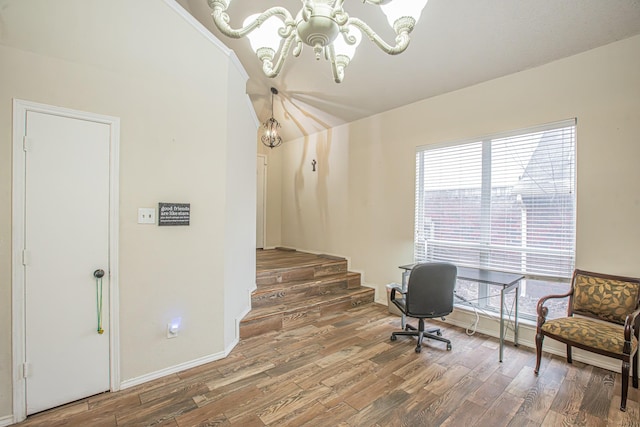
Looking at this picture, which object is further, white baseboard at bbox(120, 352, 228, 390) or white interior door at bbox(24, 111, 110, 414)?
white baseboard at bbox(120, 352, 228, 390)

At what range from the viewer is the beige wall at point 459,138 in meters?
2.48

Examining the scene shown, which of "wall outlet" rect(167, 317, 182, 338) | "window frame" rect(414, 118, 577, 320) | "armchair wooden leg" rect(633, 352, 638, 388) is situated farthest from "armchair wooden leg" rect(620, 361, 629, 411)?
"wall outlet" rect(167, 317, 182, 338)

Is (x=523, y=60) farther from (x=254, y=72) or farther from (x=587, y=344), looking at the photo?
(x=254, y=72)

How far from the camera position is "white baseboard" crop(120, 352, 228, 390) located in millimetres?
2237

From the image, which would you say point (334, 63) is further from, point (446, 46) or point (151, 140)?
point (446, 46)

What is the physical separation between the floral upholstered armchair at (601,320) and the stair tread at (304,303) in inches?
88.3

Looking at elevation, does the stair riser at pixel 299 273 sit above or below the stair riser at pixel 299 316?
above

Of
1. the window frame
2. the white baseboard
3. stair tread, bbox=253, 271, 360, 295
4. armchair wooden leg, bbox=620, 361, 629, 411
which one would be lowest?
the white baseboard

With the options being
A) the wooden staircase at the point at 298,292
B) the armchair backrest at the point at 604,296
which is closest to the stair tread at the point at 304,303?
the wooden staircase at the point at 298,292

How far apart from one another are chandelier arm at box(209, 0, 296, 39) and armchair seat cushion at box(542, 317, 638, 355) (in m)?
3.02

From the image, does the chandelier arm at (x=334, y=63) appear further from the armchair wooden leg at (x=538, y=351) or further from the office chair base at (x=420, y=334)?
the armchair wooden leg at (x=538, y=351)

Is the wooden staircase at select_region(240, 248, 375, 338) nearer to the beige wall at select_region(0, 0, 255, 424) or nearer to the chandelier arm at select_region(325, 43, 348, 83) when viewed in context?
the beige wall at select_region(0, 0, 255, 424)

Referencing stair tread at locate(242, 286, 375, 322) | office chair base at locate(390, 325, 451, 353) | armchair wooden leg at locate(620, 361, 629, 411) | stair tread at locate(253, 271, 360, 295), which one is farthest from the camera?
stair tread at locate(253, 271, 360, 295)

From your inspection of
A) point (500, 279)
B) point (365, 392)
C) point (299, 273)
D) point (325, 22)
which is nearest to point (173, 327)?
point (365, 392)
